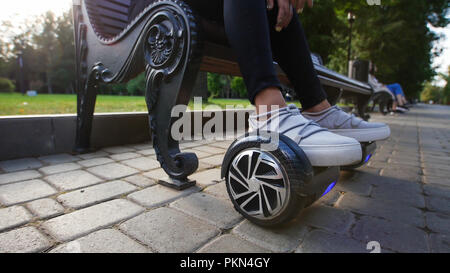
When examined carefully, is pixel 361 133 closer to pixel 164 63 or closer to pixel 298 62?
pixel 298 62

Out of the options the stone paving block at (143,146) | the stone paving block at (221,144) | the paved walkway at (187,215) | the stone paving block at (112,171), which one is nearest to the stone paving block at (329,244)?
the paved walkway at (187,215)

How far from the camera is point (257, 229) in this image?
1.07 m

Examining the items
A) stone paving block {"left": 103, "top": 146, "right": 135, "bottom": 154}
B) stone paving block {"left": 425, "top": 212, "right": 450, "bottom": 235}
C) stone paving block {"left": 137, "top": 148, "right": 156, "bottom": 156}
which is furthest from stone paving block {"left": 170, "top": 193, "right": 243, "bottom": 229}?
stone paving block {"left": 103, "top": 146, "right": 135, "bottom": 154}

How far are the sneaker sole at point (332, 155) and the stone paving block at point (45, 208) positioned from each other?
1.16 meters

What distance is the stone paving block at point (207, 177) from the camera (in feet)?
5.37

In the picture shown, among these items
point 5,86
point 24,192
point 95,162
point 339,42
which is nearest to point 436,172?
point 95,162

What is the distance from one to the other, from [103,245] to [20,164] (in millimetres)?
1549

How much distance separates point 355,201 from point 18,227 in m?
1.60

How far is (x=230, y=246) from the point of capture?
0.95 m

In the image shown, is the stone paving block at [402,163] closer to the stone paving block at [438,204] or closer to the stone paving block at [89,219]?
the stone paving block at [438,204]

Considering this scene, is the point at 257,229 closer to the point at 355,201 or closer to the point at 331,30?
the point at 355,201

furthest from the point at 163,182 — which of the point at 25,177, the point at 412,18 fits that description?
the point at 412,18

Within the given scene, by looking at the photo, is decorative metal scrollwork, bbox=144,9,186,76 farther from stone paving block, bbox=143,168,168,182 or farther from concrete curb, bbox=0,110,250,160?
concrete curb, bbox=0,110,250,160
